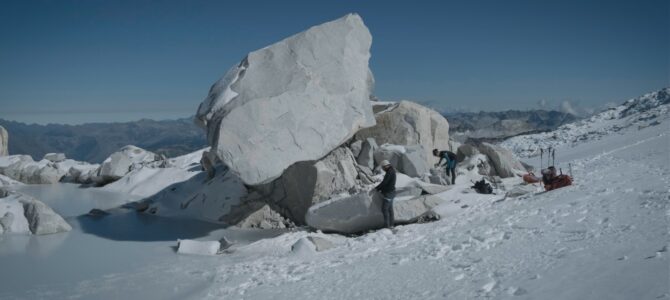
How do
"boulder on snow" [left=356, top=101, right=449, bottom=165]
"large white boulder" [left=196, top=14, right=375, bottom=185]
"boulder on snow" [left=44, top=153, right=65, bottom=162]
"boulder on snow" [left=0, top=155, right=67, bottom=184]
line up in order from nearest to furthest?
"large white boulder" [left=196, top=14, right=375, bottom=185]
"boulder on snow" [left=356, top=101, right=449, bottom=165]
"boulder on snow" [left=0, top=155, right=67, bottom=184]
"boulder on snow" [left=44, top=153, right=65, bottom=162]

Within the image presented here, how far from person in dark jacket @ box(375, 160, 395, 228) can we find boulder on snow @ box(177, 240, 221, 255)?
4262mm

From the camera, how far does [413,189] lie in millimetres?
12867

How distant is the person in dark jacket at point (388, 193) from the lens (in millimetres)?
11281

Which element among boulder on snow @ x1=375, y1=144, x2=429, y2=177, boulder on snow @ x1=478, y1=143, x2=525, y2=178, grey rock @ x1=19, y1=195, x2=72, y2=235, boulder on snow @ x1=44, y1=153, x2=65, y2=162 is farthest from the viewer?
boulder on snow @ x1=44, y1=153, x2=65, y2=162

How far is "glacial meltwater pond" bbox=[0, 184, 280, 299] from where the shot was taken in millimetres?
8609

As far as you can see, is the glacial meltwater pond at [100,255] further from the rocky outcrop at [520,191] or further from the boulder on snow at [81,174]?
the boulder on snow at [81,174]

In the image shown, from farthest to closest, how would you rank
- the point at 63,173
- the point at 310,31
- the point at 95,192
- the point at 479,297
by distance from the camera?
the point at 63,173 < the point at 95,192 < the point at 310,31 < the point at 479,297

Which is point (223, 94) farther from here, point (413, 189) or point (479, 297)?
point (479, 297)

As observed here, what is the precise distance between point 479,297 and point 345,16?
37.5 feet

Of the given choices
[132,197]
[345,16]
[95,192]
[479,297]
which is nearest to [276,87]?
[345,16]

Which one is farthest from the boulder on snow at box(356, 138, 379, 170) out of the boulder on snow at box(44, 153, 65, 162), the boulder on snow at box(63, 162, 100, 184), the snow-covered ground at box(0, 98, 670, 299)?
the boulder on snow at box(44, 153, 65, 162)

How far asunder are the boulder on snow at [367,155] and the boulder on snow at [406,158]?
21 centimetres

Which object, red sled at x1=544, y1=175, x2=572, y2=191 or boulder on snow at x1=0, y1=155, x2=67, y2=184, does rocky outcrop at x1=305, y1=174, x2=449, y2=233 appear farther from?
boulder on snow at x1=0, y1=155, x2=67, y2=184

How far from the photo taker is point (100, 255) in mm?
11359
